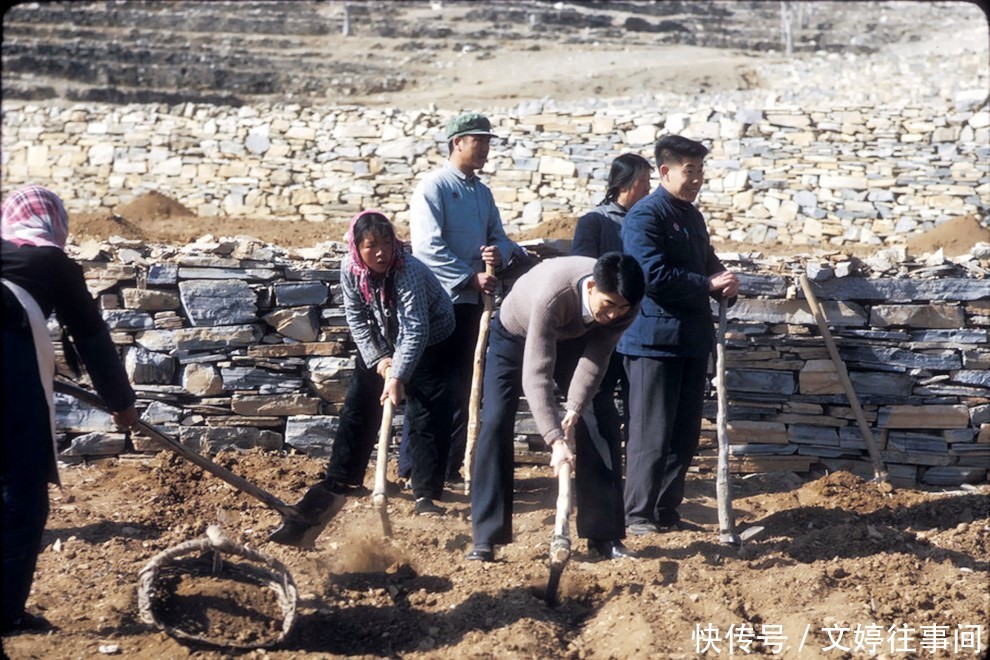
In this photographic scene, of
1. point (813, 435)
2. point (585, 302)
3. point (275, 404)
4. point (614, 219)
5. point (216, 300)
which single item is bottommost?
point (813, 435)

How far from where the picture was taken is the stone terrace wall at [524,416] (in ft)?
20.3

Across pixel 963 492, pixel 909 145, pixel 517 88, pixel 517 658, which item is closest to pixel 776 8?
pixel 517 88

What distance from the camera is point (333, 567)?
16.5 ft

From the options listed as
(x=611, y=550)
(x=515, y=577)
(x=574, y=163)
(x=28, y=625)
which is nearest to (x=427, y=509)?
(x=515, y=577)

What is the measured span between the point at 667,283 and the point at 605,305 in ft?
3.05

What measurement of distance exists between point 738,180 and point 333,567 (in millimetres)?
9398

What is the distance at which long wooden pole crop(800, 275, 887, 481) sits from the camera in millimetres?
6238

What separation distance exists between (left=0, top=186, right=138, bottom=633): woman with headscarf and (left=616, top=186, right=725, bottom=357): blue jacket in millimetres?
2445

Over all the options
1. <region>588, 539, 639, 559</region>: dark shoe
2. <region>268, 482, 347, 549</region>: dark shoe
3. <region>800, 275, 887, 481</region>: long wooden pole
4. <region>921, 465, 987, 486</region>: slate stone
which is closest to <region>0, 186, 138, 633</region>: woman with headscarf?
<region>268, 482, 347, 549</region>: dark shoe

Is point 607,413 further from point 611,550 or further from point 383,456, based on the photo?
point 383,456

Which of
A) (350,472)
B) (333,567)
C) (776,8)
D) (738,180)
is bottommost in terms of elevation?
(333,567)

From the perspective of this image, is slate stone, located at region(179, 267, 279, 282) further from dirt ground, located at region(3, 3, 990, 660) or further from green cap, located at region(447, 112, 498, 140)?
green cap, located at region(447, 112, 498, 140)

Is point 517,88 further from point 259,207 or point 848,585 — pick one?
point 848,585

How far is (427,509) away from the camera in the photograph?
5539 millimetres
